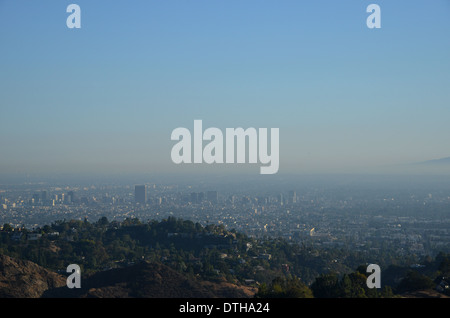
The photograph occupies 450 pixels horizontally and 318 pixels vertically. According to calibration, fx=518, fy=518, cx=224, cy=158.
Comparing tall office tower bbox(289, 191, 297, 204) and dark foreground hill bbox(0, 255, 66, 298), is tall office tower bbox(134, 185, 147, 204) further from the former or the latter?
dark foreground hill bbox(0, 255, 66, 298)

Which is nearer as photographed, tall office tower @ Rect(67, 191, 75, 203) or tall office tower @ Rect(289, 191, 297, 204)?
tall office tower @ Rect(67, 191, 75, 203)

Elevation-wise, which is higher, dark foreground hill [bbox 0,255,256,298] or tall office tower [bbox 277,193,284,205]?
dark foreground hill [bbox 0,255,256,298]

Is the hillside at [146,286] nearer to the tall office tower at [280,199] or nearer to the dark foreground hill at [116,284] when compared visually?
the dark foreground hill at [116,284]

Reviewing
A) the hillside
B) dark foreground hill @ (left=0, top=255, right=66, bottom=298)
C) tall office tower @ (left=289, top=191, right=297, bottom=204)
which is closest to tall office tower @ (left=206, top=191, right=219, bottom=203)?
tall office tower @ (left=289, top=191, right=297, bottom=204)

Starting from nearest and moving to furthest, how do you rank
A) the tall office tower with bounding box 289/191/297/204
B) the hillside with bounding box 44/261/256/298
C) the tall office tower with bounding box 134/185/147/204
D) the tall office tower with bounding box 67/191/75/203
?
the hillside with bounding box 44/261/256/298
the tall office tower with bounding box 67/191/75/203
the tall office tower with bounding box 134/185/147/204
the tall office tower with bounding box 289/191/297/204

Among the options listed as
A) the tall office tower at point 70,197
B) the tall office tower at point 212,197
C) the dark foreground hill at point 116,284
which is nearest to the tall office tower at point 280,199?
the tall office tower at point 212,197

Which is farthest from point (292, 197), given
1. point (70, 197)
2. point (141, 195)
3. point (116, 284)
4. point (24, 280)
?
point (24, 280)
